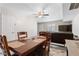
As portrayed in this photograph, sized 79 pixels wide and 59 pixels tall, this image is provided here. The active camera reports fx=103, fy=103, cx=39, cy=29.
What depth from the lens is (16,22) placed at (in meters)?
1.70

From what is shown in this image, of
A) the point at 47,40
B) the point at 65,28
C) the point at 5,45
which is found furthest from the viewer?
the point at 47,40

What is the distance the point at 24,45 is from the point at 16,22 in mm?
403

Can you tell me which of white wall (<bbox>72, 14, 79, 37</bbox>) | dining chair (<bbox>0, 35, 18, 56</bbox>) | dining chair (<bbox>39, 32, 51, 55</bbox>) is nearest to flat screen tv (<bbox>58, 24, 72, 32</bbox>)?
white wall (<bbox>72, 14, 79, 37</bbox>)

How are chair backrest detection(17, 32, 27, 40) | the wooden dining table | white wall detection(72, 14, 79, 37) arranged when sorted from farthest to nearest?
chair backrest detection(17, 32, 27, 40) → white wall detection(72, 14, 79, 37) → the wooden dining table

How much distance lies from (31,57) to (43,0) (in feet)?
2.86

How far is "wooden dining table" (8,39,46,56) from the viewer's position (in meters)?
1.50

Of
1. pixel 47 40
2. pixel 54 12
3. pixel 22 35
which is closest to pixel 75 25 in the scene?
pixel 54 12

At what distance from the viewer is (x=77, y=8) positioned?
5.28ft

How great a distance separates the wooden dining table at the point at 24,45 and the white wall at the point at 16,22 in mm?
116

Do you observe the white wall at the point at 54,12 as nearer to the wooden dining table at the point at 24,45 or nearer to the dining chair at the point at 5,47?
the wooden dining table at the point at 24,45

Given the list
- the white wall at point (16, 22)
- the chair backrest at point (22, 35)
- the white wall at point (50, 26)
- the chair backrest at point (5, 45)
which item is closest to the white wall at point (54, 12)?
the white wall at point (50, 26)

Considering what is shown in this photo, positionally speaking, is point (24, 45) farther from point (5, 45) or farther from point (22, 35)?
point (5, 45)

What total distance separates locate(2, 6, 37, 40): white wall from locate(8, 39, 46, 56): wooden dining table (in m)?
0.12

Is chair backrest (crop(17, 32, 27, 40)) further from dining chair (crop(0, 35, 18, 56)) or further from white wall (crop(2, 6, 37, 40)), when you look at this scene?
dining chair (crop(0, 35, 18, 56))
